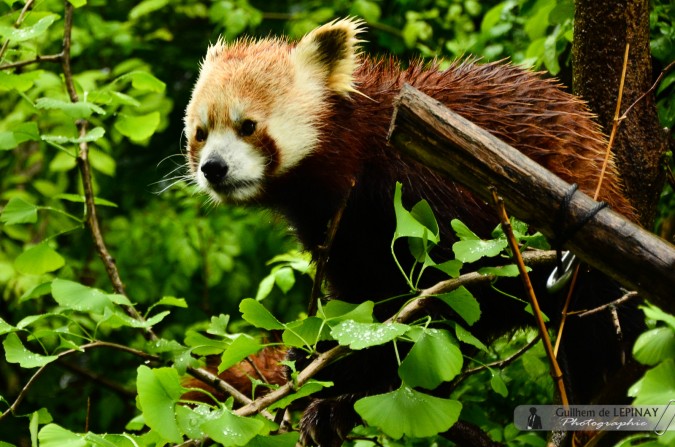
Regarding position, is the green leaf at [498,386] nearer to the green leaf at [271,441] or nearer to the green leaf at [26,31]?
the green leaf at [271,441]

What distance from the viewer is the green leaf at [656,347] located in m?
1.38

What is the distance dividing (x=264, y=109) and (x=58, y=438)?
57.6 inches

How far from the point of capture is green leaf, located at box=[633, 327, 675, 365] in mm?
1383

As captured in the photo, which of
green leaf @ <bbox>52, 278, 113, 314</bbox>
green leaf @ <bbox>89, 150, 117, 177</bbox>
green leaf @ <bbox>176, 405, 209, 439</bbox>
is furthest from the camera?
green leaf @ <bbox>89, 150, 117, 177</bbox>

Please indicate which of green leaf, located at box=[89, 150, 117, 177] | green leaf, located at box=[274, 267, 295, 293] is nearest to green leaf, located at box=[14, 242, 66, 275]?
green leaf, located at box=[274, 267, 295, 293]

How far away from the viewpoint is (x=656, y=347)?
1.39 metres

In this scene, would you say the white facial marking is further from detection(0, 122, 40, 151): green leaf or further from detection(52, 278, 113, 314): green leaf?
detection(52, 278, 113, 314): green leaf

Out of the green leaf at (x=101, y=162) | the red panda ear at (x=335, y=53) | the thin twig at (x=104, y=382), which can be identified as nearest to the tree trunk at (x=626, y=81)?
the red panda ear at (x=335, y=53)

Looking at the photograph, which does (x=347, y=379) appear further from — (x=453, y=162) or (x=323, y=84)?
(x=453, y=162)

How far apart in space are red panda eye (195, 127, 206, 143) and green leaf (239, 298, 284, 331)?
1181 millimetres

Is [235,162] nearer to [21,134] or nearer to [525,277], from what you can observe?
[21,134]

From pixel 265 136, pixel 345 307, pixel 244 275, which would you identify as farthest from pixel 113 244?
pixel 345 307

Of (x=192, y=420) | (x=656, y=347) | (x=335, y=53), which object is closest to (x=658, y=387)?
(x=656, y=347)

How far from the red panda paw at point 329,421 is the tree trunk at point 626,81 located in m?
1.15
